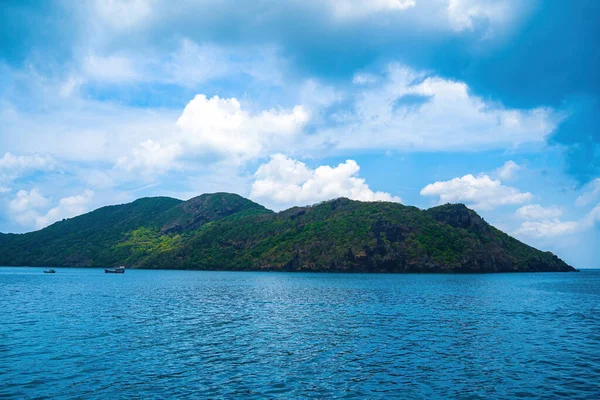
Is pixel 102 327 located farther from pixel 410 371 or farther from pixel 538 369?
pixel 538 369

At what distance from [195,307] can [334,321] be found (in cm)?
2819

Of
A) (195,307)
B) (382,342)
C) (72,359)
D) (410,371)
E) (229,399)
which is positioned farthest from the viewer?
(195,307)

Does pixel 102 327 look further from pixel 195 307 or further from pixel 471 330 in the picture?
pixel 471 330

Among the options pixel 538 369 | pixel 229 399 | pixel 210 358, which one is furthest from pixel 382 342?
pixel 229 399

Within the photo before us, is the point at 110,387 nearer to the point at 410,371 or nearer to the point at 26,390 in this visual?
the point at 26,390

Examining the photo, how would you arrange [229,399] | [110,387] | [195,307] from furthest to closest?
1. [195,307]
2. [110,387]
3. [229,399]

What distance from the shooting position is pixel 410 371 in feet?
112

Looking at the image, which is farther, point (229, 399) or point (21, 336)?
point (21, 336)

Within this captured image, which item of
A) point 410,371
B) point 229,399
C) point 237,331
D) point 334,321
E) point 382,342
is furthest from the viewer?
point 334,321

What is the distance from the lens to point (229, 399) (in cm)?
2680

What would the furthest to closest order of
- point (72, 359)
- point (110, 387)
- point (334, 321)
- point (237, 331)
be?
point (334, 321) < point (237, 331) < point (72, 359) < point (110, 387)

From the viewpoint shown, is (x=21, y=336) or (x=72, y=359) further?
(x=21, y=336)

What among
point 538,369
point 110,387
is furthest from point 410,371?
point 110,387

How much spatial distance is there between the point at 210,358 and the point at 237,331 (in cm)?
1378
